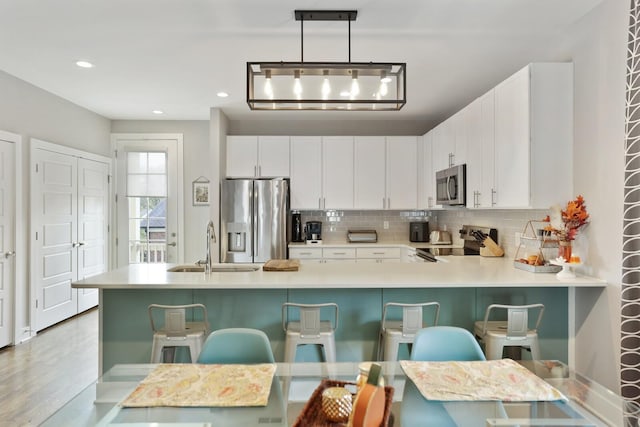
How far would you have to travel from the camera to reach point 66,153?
4.60 metres

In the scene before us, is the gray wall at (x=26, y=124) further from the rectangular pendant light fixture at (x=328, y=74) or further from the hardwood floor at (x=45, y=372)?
the rectangular pendant light fixture at (x=328, y=74)

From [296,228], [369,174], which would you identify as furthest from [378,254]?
[296,228]

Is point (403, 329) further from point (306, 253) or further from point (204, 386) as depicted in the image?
point (306, 253)

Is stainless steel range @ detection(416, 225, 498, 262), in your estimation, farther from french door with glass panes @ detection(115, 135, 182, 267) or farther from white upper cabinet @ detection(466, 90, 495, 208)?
french door with glass panes @ detection(115, 135, 182, 267)

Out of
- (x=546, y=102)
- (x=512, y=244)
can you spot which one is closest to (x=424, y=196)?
(x=512, y=244)

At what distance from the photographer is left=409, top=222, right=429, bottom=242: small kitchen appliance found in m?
5.38

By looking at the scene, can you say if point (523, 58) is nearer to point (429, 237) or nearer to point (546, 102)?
point (546, 102)

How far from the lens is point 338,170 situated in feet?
17.0

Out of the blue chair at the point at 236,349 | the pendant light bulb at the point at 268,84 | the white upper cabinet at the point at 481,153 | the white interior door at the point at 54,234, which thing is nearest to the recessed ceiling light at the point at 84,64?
the white interior door at the point at 54,234

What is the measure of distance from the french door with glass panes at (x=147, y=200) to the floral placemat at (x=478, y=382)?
186 inches

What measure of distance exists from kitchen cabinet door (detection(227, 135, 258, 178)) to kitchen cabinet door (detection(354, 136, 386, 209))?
138cm

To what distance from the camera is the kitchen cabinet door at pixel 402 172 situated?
520cm

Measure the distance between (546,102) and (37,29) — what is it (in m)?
3.65

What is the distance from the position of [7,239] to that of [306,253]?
3144 millimetres
